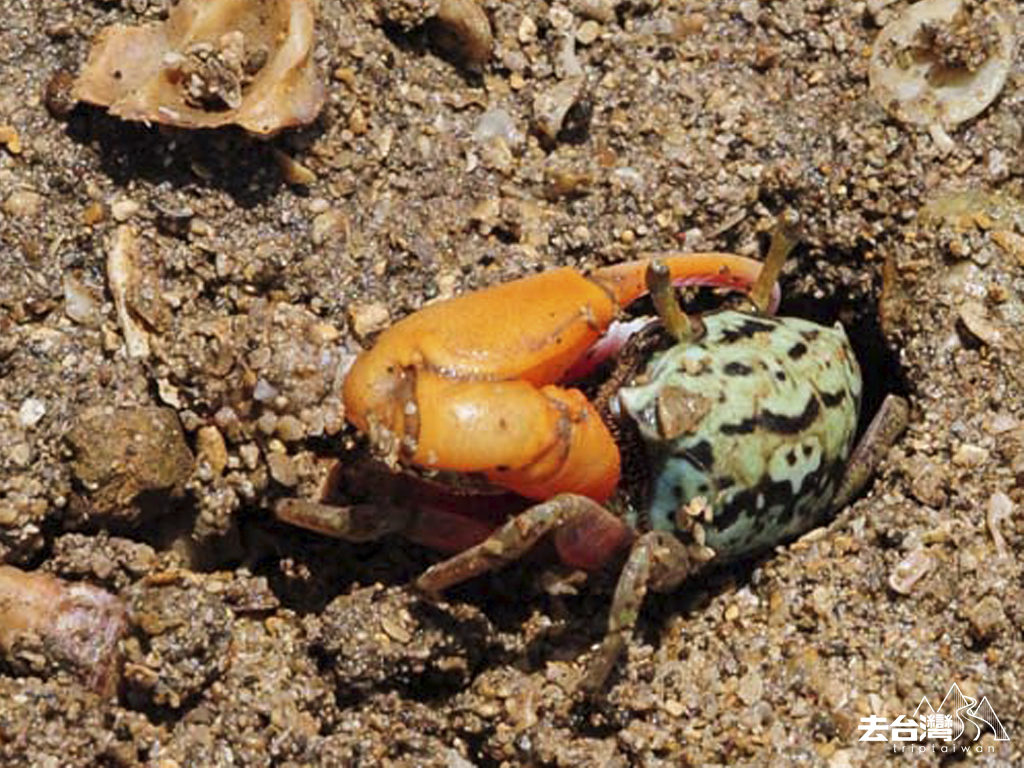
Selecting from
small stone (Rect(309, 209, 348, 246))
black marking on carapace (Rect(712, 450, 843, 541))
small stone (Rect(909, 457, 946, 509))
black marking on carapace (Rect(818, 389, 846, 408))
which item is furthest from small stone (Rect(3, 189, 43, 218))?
small stone (Rect(909, 457, 946, 509))

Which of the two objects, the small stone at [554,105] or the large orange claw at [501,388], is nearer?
the large orange claw at [501,388]

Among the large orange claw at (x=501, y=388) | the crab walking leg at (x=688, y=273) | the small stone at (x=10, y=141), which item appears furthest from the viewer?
the small stone at (x=10, y=141)

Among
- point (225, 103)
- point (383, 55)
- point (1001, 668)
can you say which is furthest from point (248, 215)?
point (1001, 668)

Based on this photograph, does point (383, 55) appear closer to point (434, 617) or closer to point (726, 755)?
point (434, 617)

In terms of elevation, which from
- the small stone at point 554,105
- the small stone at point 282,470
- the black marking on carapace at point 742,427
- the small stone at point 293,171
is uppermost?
the small stone at point 554,105

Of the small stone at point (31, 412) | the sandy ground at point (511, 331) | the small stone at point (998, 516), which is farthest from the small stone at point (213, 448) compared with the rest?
the small stone at point (998, 516)

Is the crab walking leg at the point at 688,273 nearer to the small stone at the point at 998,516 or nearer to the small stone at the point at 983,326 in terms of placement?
the small stone at the point at 983,326
